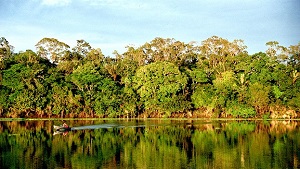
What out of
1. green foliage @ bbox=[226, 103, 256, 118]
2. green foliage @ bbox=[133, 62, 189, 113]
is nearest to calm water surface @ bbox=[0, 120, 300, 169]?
green foliage @ bbox=[226, 103, 256, 118]

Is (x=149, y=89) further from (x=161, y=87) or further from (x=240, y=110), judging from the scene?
(x=240, y=110)

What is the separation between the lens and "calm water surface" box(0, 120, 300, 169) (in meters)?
21.4

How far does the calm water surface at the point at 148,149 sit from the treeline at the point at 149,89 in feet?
62.3

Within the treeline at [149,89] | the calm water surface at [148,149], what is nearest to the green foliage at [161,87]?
the treeline at [149,89]

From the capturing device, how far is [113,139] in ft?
104

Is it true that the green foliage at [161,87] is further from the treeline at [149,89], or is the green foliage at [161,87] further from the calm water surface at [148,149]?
the calm water surface at [148,149]

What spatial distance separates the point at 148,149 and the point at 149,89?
1221 inches

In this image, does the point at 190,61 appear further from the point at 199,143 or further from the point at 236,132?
the point at 199,143

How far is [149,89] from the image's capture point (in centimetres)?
5734

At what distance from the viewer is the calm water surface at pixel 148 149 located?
21406 mm

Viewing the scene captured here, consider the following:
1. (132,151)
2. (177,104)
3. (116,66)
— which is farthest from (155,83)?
(132,151)

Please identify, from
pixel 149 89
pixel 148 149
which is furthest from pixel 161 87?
pixel 148 149

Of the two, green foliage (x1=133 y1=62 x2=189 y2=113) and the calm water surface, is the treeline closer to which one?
green foliage (x1=133 y1=62 x2=189 y2=113)

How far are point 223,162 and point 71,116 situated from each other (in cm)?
3803
